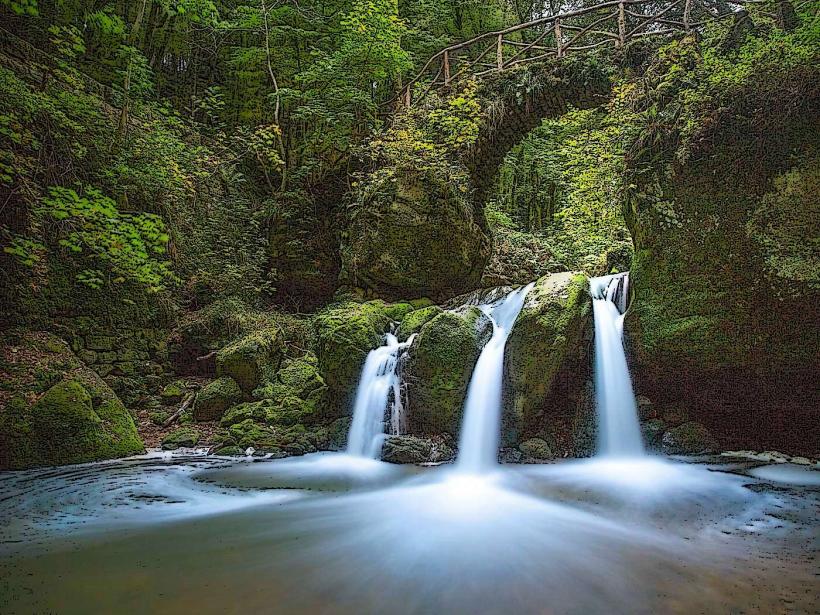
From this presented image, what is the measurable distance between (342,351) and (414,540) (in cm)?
457

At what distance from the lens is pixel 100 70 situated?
37.0ft

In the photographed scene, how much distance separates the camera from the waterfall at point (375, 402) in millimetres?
7113

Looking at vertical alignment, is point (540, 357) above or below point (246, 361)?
below

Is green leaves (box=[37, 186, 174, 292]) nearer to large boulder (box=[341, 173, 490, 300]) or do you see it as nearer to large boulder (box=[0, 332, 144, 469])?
large boulder (box=[0, 332, 144, 469])

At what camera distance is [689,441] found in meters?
6.30

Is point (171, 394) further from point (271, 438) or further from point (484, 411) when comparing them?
point (484, 411)

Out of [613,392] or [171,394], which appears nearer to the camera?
[613,392]

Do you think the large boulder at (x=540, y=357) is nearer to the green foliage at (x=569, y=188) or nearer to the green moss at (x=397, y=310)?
the green foliage at (x=569, y=188)

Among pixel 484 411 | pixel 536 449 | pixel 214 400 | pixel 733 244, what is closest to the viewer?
pixel 733 244

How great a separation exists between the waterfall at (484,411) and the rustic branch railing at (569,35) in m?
5.95

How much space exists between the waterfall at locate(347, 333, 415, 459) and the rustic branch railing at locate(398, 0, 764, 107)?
267 inches

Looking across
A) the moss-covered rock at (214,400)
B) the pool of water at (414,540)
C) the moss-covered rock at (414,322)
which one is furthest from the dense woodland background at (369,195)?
the pool of water at (414,540)

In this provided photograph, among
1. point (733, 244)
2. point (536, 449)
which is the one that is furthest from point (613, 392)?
point (733, 244)

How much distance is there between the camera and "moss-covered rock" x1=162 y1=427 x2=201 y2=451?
7230mm
